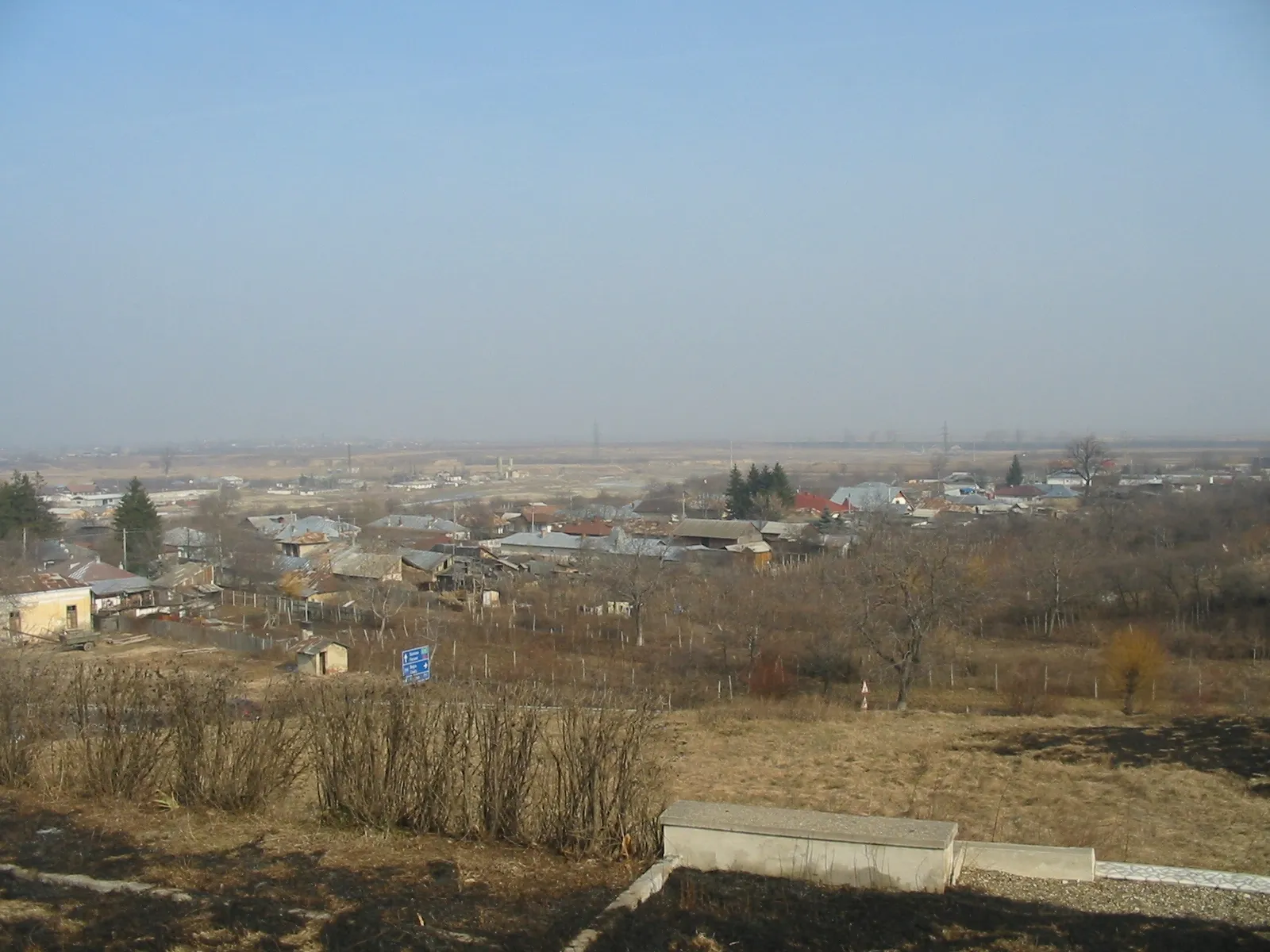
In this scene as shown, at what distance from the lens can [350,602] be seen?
2947 cm

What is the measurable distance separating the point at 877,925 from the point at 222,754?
4.01 meters

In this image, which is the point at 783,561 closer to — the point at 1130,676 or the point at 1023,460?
the point at 1130,676

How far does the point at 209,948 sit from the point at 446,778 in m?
1.99

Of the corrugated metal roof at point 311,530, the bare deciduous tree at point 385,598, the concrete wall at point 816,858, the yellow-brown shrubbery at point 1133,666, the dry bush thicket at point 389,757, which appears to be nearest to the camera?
the concrete wall at point 816,858

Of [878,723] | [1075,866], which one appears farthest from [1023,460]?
[1075,866]

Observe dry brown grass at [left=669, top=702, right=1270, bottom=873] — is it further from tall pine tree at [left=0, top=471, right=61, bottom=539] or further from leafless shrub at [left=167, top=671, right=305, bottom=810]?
tall pine tree at [left=0, top=471, right=61, bottom=539]

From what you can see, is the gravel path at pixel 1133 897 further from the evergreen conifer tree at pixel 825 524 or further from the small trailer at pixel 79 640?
the evergreen conifer tree at pixel 825 524

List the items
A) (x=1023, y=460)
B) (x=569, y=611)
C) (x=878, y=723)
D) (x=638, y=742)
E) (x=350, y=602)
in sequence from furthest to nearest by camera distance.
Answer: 1. (x=1023, y=460)
2. (x=350, y=602)
3. (x=569, y=611)
4. (x=878, y=723)
5. (x=638, y=742)

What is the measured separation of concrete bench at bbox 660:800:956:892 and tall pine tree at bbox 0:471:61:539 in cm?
3585

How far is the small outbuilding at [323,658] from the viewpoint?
18.7m

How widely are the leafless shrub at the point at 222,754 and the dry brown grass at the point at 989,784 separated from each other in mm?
3964

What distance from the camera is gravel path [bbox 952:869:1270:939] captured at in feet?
15.4

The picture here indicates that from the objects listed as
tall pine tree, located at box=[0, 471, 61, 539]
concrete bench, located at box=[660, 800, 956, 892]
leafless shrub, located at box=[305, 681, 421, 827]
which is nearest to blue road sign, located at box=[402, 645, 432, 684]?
leafless shrub, located at box=[305, 681, 421, 827]

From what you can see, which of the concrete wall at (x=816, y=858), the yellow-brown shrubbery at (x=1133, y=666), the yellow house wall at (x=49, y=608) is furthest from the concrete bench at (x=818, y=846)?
the yellow house wall at (x=49, y=608)
